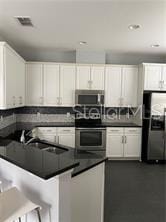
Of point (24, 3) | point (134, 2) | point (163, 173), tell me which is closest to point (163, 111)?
point (163, 173)

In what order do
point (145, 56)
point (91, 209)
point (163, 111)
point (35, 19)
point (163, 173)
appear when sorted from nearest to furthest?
point (91, 209)
point (35, 19)
point (163, 173)
point (163, 111)
point (145, 56)

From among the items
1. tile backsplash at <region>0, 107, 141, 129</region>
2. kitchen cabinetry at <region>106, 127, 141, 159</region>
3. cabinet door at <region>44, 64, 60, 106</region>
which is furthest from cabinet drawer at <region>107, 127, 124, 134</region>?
cabinet door at <region>44, 64, 60, 106</region>

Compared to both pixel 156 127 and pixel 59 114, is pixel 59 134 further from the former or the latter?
pixel 156 127

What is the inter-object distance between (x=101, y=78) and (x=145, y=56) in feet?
4.79

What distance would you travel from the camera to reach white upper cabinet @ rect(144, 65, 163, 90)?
4711 millimetres

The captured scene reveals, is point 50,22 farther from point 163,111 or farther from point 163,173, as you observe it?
point 163,173

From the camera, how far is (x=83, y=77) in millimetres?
4891

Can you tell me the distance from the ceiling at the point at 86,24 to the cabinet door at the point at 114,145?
2.12m

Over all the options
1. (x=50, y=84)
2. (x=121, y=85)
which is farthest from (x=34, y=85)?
(x=121, y=85)

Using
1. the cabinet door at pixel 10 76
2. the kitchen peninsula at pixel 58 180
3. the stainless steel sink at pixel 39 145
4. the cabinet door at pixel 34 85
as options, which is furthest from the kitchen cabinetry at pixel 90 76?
the kitchen peninsula at pixel 58 180

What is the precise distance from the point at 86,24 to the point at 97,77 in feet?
6.46

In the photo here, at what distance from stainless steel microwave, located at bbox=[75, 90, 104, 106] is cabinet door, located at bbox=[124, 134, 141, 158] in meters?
1.12

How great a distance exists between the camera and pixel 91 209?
2090mm

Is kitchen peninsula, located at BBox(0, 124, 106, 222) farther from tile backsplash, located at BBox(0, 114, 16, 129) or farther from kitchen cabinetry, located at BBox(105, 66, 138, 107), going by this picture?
kitchen cabinetry, located at BBox(105, 66, 138, 107)
